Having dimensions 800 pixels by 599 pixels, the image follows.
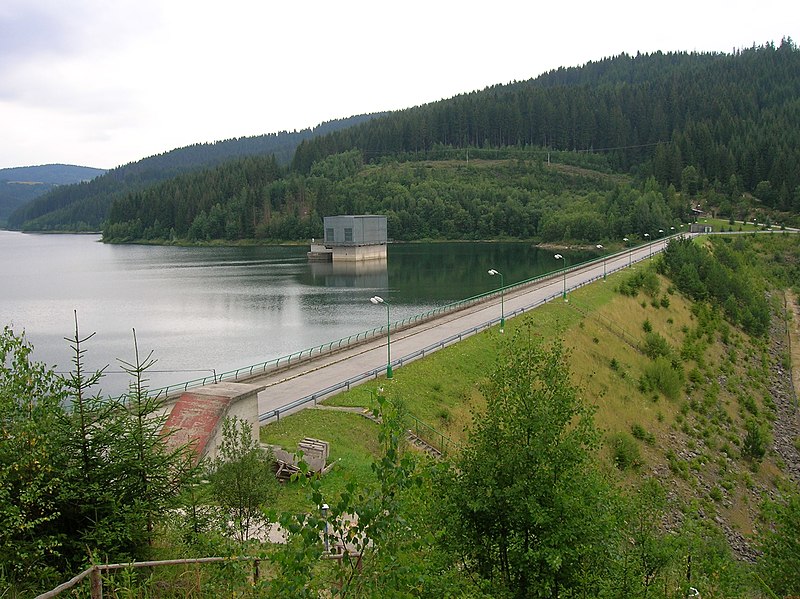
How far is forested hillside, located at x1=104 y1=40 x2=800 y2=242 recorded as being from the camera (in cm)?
13050

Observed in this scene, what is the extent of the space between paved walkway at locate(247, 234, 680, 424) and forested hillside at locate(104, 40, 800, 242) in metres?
73.1

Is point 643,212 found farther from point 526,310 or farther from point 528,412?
point 528,412

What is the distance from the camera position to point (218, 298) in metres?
79.5

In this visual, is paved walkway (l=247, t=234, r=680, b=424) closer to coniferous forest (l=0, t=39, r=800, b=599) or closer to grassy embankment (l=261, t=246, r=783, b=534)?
grassy embankment (l=261, t=246, r=783, b=534)

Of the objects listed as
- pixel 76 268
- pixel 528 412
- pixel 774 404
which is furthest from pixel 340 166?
pixel 528 412

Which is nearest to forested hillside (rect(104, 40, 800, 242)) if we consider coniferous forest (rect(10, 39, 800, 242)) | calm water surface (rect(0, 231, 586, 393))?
coniferous forest (rect(10, 39, 800, 242))

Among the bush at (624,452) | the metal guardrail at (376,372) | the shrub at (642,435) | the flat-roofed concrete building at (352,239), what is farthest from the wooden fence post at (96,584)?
the flat-roofed concrete building at (352,239)

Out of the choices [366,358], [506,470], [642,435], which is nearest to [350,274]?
[366,358]

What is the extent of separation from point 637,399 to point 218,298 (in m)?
53.1

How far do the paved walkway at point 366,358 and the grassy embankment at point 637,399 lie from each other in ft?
4.81

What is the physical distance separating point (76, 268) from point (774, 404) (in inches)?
4477

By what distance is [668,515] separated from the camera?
29.4m

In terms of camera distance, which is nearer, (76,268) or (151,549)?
(151,549)

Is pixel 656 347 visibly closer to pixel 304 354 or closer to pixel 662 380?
pixel 662 380
